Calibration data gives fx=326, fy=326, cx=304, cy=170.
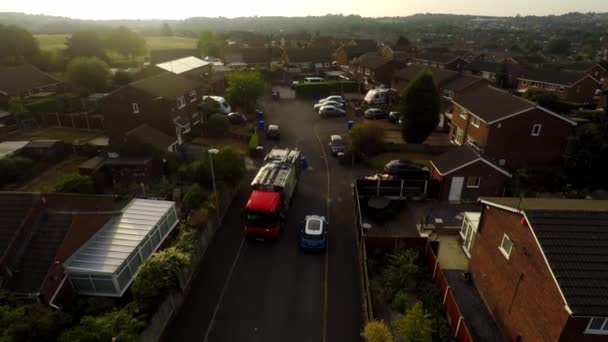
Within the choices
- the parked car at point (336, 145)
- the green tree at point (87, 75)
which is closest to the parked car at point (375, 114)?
the parked car at point (336, 145)

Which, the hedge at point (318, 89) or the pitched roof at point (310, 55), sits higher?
the pitched roof at point (310, 55)

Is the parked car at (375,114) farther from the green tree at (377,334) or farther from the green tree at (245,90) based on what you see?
the green tree at (377,334)

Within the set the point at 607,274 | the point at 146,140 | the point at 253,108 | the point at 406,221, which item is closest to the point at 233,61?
the point at 253,108

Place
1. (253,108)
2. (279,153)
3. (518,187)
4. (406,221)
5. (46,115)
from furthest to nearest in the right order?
(253,108) < (46,115) < (279,153) < (518,187) < (406,221)

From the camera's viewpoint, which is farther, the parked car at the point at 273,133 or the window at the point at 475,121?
the parked car at the point at 273,133

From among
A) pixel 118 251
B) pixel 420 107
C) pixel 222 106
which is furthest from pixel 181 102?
pixel 420 107

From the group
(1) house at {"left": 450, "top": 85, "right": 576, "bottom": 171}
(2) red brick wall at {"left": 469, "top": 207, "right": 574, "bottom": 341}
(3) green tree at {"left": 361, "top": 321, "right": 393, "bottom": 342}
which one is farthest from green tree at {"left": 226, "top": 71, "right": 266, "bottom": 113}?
(3) green tree at {"left": 361, "top": 321, "right": 393, "bottom": 342}

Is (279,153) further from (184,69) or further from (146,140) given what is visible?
(184,69)
